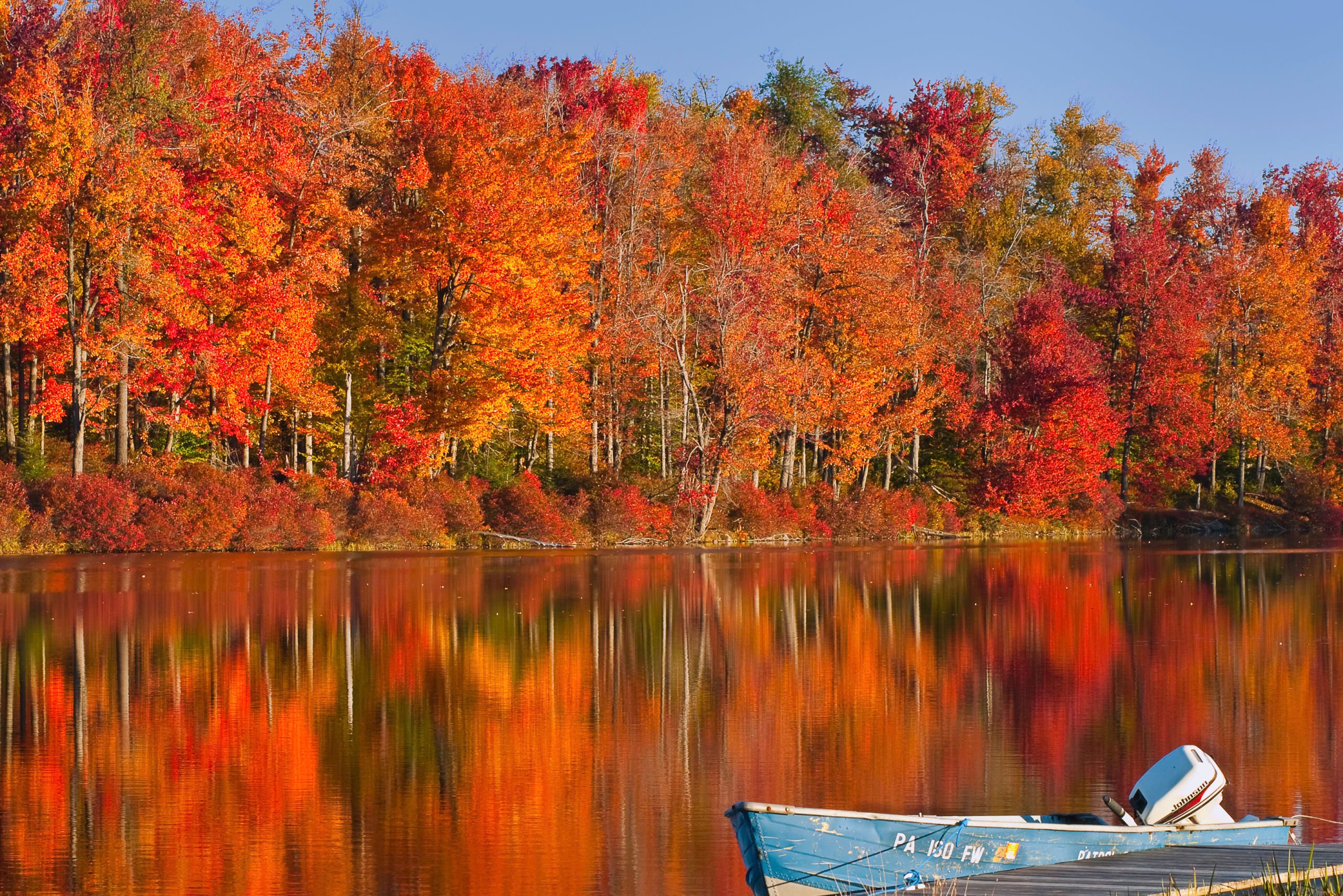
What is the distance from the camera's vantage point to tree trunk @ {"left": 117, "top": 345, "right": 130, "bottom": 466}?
137ft

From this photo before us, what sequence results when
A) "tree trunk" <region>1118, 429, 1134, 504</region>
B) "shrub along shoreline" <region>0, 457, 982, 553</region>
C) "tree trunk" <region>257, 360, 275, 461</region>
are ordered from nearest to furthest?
"shrub along shoreline" <region>0, 457, 982, 553</region>, "tree trunk" <region>257, 360, 275, 461</region>, "tree trunk" <region>1118, 429, 1134, 504</region>

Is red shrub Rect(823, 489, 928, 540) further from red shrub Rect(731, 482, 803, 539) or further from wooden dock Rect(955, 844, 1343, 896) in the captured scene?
wooden dock Rect(955, 844, 1343, 896)

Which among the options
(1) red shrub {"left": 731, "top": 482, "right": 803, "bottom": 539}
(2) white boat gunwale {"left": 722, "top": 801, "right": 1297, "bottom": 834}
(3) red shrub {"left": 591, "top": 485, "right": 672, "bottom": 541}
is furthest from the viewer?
(1) red shrub {"left": 731, "top": 482, "right": 803, "bottom": 539}

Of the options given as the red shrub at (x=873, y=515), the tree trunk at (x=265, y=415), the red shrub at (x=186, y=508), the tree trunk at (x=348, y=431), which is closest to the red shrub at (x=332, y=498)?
the tree trunk at (x=348, y=431)

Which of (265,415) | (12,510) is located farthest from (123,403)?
(12,510)

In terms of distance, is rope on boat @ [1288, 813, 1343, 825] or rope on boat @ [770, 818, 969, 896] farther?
rope on boat @ [1288, 813, 1343, 825]

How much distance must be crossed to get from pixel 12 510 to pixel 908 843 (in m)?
35.0

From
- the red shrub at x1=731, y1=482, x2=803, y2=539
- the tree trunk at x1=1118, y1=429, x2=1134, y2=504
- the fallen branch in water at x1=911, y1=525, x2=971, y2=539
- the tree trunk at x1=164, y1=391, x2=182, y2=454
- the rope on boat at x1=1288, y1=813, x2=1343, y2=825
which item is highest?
the tree trunk at x1=164, y1=391, x2=182, y2=454

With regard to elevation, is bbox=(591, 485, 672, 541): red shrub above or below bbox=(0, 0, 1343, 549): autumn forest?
below

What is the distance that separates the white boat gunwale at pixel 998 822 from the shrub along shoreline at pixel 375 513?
3432 cm

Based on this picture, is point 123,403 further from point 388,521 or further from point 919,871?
point 919,871

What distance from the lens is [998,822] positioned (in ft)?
31.0

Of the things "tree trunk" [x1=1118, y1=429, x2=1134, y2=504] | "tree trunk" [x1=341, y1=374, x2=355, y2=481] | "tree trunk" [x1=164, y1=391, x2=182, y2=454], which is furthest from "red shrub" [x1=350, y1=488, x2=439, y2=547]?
"tree trunk" [x1=1118, y1=429, x2=1134, y2=504]

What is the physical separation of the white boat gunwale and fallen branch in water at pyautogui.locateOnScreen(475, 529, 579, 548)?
38.2m
